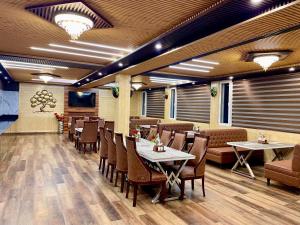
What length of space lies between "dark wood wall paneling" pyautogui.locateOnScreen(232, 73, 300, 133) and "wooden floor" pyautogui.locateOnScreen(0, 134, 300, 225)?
2.02 metres

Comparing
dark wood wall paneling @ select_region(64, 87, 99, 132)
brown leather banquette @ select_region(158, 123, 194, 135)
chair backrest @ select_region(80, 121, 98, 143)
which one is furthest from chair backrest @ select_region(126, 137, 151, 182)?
dark wood wall paneling @ select_region(64, 87, 99, 132)

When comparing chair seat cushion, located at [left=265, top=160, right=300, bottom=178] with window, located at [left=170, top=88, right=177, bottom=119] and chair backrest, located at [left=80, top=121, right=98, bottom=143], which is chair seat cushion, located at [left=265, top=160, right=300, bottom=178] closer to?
chair backrest, located at [left=80, top=121, right=98, bottom=143]

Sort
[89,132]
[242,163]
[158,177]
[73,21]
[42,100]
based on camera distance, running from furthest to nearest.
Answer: [42,100] → [89,132] → [242,163] → [158,177] → [73,21]

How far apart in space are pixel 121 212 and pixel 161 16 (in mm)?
2661

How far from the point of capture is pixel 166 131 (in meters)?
5.54

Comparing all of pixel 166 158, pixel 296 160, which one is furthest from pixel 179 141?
pixel 296 160

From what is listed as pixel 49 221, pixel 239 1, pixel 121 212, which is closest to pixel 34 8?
pixel 239 1

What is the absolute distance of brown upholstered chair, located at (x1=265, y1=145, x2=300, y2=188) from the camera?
4250 millimetres

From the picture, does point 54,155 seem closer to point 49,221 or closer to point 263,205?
point 49,221

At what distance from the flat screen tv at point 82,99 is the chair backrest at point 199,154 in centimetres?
973

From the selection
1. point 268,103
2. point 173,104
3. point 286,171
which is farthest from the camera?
point 173,104

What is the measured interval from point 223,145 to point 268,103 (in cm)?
166

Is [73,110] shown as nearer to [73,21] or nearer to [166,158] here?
[166,158]

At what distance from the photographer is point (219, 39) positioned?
3.43 metres
